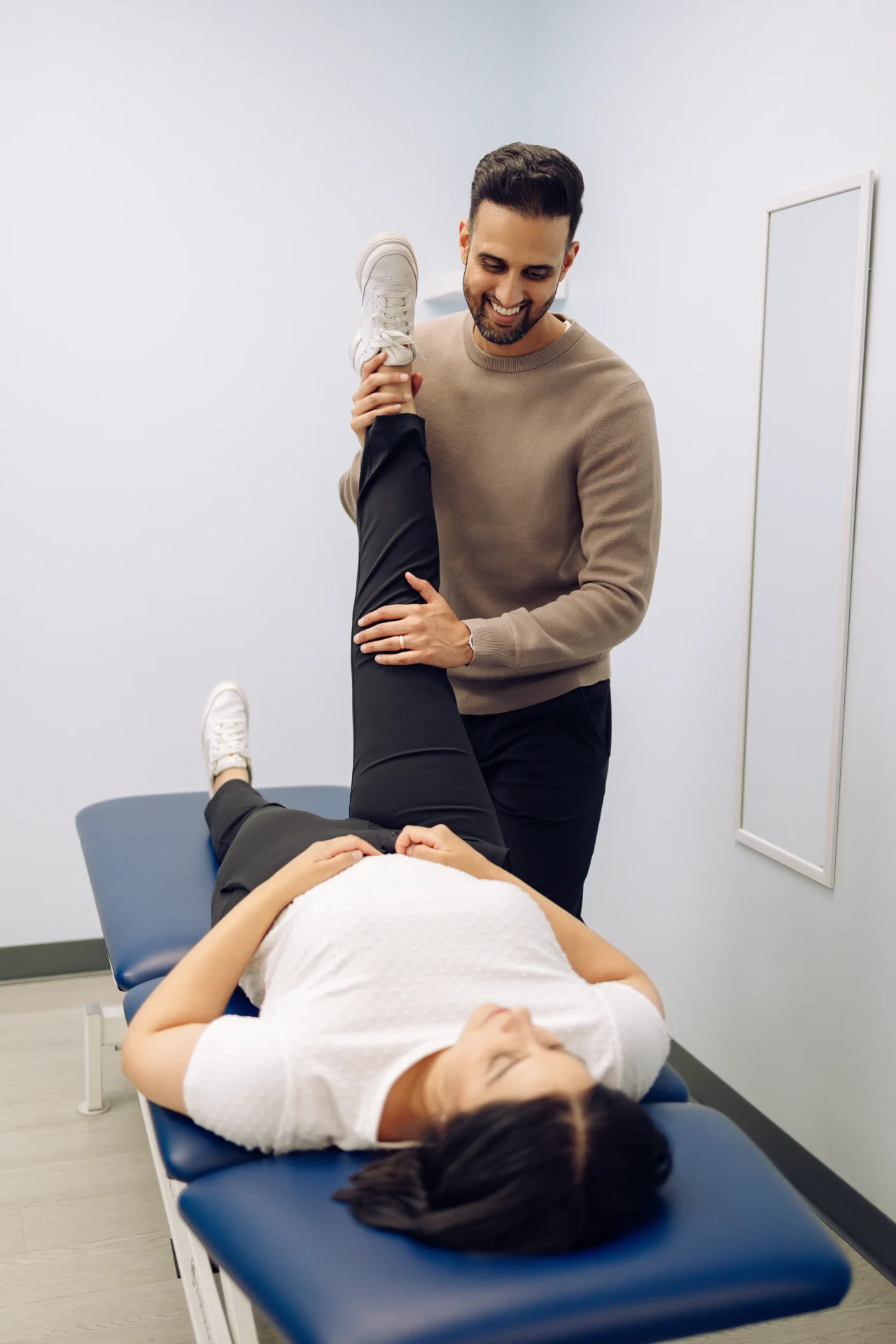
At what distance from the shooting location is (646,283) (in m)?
2.45

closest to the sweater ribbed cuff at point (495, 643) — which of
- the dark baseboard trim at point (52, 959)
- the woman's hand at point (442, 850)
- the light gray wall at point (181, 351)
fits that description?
the woman's hand at point (442, 850)

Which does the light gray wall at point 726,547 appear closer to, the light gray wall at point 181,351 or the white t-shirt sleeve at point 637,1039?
the light gray wall at point 181,351

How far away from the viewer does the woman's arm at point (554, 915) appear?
1424 millimetres

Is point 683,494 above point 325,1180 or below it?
above

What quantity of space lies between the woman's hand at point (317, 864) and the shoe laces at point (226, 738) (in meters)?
0.72

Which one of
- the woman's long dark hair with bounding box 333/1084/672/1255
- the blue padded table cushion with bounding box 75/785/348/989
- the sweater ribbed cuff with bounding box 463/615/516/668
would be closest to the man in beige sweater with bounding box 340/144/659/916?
the sweater ribbed cuff with bounding box 463/615/516/668

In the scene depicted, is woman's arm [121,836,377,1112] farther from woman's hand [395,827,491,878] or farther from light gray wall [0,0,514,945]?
light gray wall [0,0,514,945]

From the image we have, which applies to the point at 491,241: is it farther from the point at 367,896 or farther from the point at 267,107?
the point at 267,107

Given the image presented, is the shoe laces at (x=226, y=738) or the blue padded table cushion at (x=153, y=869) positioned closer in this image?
the blue padded table cushion at (x=153, y=869)

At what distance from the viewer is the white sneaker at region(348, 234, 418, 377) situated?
1.73 metres

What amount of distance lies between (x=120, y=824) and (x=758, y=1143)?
1305 mm

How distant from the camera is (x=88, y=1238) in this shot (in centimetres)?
184

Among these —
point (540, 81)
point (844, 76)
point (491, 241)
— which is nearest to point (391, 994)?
point (491, 241)

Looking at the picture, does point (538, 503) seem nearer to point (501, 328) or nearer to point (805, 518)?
point (501, 328)
